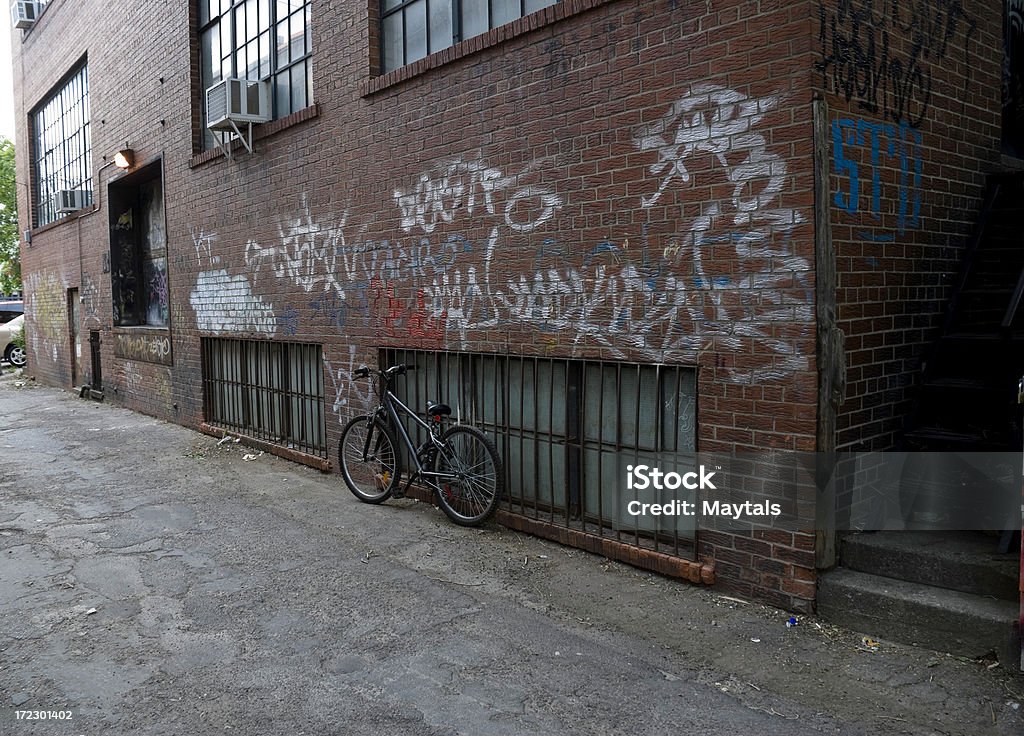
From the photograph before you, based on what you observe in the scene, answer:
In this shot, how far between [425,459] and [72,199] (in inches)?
466

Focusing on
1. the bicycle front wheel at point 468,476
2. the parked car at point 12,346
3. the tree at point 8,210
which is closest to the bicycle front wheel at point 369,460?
the bicycle front wheel at point 468,476

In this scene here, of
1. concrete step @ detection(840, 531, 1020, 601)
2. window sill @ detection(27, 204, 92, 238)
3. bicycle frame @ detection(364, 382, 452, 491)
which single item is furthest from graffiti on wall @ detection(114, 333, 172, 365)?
concrete step @ detection(840, 531, 1020, 601)

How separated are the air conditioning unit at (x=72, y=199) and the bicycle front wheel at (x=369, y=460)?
10250 millimetres

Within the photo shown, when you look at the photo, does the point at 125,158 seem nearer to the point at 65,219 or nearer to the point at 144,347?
the point at 144,347

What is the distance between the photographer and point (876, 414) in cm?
450

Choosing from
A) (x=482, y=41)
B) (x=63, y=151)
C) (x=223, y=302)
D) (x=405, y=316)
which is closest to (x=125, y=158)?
(x=223, y=302)

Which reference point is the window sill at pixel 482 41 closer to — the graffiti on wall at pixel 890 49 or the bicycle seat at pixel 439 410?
the graffiti on wall at pixel 890 49

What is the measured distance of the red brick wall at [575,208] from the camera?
420cm

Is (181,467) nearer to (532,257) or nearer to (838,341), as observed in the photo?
(532,257)

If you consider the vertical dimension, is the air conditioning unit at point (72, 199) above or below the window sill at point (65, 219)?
above

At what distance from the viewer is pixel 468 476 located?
5.93 metres

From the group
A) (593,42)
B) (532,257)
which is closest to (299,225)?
(532,257)

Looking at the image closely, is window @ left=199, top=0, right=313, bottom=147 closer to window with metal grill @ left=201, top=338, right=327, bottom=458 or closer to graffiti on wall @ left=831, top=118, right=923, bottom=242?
window with metal grill @ left=201, top=338, right=327, bottom=458

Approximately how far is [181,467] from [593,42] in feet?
20.1
